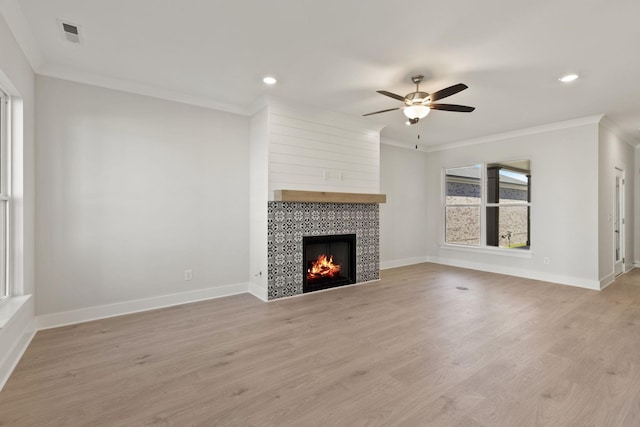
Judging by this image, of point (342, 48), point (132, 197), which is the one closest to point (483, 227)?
point (342, 48)

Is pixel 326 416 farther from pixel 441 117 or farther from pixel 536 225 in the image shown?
pixel 536 225

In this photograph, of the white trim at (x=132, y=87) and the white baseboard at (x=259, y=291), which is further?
the white baseboard at (x=259, y=291)

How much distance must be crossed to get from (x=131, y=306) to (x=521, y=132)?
6.67 meters

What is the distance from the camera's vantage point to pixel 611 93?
374cm

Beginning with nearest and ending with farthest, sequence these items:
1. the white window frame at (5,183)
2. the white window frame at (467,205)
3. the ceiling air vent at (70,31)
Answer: the ceiling air vent at (70,31) → the white window frame at (5,183) → the white window frame at (467,205)

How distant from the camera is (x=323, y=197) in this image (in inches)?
170

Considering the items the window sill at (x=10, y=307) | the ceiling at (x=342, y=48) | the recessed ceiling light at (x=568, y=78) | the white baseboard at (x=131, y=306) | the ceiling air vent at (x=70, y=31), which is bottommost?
the white baseboard at (x=131, y=306)

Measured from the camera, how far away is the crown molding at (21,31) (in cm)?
219

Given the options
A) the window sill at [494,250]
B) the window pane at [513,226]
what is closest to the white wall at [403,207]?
the window sill at [494,250]

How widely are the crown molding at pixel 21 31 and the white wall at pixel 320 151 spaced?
231 centimetres

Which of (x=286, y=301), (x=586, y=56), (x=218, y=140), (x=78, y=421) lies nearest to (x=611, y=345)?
(x=586, y=56)

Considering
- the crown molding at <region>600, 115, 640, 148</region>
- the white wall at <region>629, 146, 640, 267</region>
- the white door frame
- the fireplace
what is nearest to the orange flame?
the fireplace

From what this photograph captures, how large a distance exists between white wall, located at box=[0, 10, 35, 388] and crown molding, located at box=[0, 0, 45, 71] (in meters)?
0.05

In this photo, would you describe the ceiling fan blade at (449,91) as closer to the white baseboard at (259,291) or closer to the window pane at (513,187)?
the white baseboard at (259,291)
